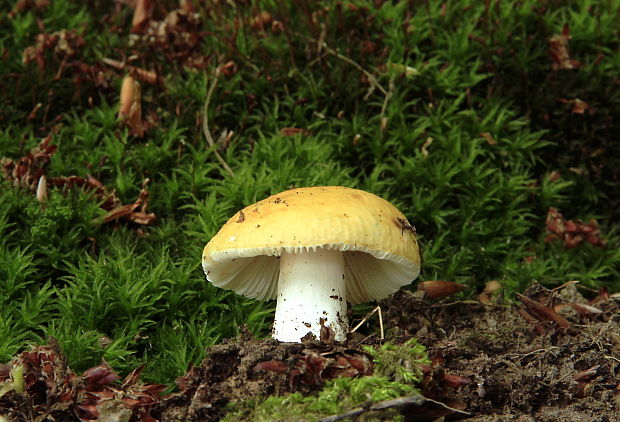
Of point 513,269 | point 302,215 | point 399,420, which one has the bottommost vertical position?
point 513,269

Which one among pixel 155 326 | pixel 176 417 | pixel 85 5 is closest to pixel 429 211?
pixel 155 326

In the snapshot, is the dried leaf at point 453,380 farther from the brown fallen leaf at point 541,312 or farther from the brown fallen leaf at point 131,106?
the brown fallen leaf at point 131,106

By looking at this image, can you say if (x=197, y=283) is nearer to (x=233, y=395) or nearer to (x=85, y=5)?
(x=233, y=395)

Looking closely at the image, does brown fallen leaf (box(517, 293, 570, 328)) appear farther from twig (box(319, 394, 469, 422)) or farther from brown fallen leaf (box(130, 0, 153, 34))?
brown fallen leaf (box(130, 0, 153, 34))

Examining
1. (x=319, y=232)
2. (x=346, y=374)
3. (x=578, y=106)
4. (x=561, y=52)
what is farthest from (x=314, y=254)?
(x=561, y=52)

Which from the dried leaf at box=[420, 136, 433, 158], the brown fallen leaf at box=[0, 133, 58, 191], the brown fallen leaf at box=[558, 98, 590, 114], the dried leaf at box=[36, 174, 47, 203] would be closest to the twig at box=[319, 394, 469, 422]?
the dried leaf at box=[420, 136, 433, 158]

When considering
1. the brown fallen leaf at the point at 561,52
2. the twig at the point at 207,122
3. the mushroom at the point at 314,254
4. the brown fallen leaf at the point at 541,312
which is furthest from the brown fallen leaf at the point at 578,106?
the twig at the point at 207,122
